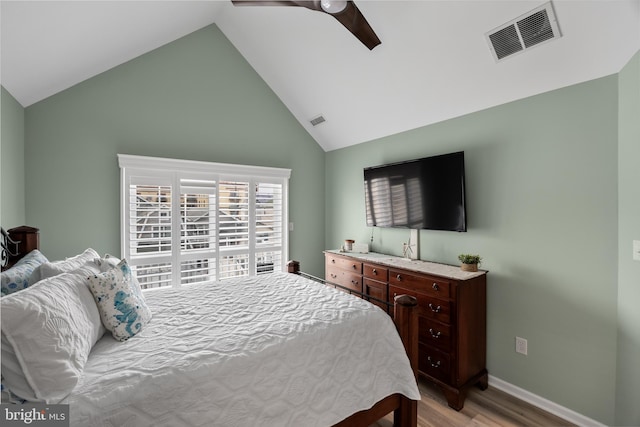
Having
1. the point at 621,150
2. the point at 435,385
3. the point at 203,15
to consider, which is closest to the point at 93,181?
the point at 203,15

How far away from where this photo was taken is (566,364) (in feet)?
6.83

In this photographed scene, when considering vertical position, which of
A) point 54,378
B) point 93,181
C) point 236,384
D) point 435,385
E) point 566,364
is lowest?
point 435,385

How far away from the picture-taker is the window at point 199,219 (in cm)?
296

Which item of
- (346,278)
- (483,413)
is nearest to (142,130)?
(346,278)

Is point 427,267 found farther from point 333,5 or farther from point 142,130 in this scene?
point 142,130

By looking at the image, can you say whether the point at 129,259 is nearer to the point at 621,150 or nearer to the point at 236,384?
the point at 236,384

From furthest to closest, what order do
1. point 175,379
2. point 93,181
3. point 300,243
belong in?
1. point 300,243
2. point 93,181
3. point 175,379

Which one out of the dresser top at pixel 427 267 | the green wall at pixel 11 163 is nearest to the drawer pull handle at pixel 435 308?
the dresser top at pixel 427 267

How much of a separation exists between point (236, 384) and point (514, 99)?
9.22 feet

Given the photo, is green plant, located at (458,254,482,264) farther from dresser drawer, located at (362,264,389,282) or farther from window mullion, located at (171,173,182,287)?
window mullion, located at (171,173,182,287)

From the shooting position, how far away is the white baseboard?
1991mm

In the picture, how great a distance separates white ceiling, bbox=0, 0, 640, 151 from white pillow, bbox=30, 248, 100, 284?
1370 millimetres

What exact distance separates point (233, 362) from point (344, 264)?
2155 mm

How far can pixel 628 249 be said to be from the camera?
5.81 ft
